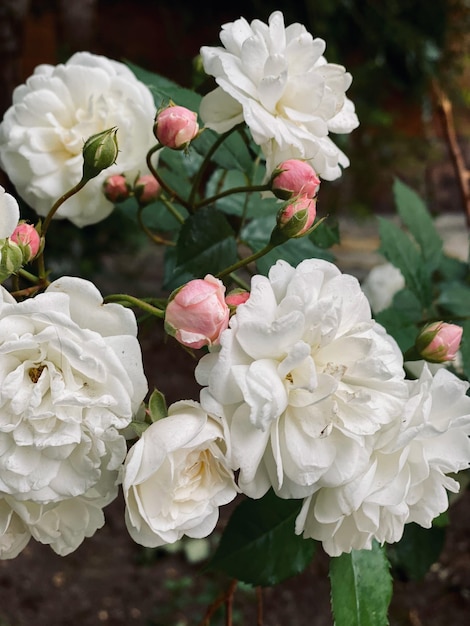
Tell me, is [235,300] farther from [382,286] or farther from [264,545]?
[382,286]

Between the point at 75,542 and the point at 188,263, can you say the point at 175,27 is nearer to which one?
the point at 188,263

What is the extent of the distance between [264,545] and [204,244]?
0.82 ft

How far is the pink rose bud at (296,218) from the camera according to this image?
1.37ft

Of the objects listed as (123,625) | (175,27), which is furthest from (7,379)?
(175,27)

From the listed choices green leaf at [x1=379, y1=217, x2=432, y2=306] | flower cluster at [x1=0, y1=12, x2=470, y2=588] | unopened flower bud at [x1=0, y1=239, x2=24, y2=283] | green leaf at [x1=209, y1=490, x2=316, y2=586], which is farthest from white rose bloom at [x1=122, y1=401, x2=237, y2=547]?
green leaf at [x1=379, y1=217, x2=432, y2=306]

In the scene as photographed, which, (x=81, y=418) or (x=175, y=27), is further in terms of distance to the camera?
(x=175, y=27)

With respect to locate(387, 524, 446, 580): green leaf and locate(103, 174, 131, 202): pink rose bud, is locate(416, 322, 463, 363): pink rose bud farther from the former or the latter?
locate(387, 524, 446, 580): green leaf

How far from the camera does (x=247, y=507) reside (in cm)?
59

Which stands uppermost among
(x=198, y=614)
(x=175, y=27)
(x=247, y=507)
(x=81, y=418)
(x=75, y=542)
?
(x=81, y=418)

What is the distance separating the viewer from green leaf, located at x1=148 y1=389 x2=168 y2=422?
0.37 metres

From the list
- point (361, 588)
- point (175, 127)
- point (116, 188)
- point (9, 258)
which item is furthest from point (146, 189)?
point (361, 588)

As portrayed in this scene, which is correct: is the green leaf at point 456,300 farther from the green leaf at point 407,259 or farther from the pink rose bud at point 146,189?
the pink rose bud at point 146,189

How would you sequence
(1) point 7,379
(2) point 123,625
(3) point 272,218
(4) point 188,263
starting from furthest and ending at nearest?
1. (2) point 123,625
2. (3) point 272,218
3. (4) point 188,263
4. (1) point 7,379

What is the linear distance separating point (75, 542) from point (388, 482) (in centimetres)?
18
